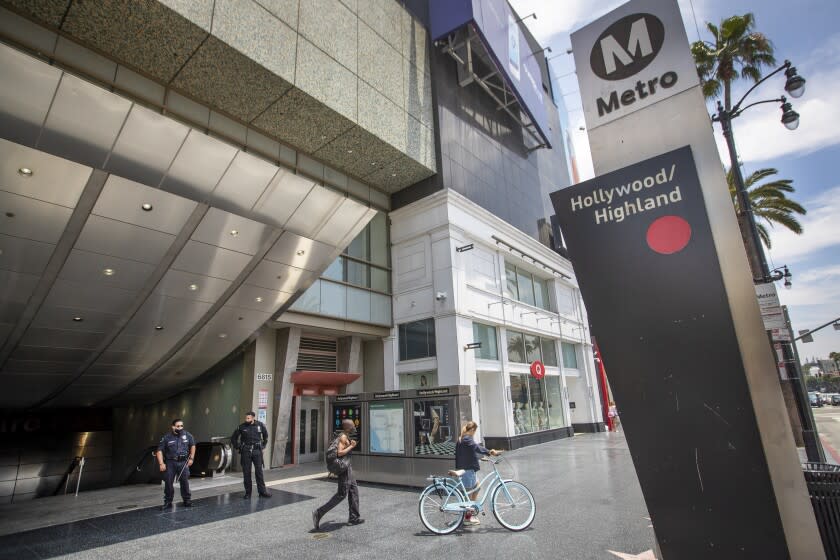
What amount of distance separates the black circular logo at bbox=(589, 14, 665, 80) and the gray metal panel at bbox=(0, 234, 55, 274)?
10363mm

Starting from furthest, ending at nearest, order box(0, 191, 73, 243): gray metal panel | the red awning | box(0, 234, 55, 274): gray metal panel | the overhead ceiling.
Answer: the red awning
box(0, 234, 55, 274): gray metal panel
the overhead ceiling
box(0, 191, 73, 243): gray metal panel

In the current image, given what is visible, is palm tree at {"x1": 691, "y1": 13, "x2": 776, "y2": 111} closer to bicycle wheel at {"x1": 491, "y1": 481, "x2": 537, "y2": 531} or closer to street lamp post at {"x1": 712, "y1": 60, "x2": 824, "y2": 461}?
street lamp post at {"x1": 712, "y1": 60, "x2": 824, "y2": 461}

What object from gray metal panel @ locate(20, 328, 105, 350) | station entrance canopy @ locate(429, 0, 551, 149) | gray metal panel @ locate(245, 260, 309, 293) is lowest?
gray metal panel @ locate(20, 328, 105, 350)

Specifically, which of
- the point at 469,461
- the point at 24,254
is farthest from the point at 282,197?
the point at 469,461

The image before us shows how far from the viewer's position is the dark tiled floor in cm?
685

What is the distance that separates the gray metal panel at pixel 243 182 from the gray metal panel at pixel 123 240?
4.74ft

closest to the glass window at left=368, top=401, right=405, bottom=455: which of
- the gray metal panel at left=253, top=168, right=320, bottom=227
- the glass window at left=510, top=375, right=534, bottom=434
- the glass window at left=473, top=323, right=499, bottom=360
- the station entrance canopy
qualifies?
the gray metal panel at left=253, top=168, right=320, bottom=227

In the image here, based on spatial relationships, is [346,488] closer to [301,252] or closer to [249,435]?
[249,435]

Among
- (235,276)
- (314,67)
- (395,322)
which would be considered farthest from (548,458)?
(314,67)

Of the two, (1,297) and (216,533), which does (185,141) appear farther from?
(216,533)

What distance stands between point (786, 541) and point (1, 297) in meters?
12.9

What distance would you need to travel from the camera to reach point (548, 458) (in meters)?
15.4

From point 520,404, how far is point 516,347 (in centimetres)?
278

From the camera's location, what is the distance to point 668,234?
274 cm
